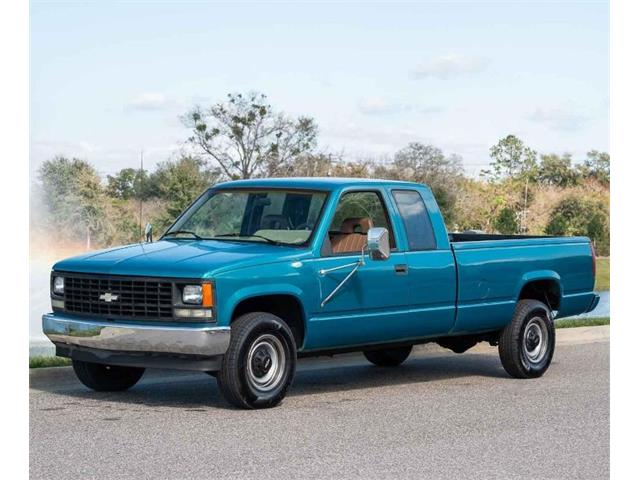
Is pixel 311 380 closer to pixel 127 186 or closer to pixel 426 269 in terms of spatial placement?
pixel 426 269

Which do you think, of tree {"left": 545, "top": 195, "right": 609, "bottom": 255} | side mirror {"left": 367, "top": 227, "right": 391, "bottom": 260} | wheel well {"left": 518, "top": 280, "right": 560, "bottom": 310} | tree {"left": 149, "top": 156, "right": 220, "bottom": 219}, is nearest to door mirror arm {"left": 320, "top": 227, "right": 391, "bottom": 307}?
side mirror {"left": 367, "top": 227, "right": 391, "bottom": 260}

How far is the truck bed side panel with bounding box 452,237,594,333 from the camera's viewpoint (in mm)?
13086

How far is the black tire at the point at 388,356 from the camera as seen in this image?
48.2ft

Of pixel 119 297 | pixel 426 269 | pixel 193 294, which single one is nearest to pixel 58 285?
pixel 119 297

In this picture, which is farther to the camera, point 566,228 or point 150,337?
point 566,228

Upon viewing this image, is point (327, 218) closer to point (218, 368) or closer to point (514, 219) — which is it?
point (218, 368)

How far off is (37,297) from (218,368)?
21.4 metres

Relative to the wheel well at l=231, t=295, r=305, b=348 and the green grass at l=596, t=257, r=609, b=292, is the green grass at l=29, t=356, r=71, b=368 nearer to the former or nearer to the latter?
the wheel well at l=231, t=295, r=305, b=348

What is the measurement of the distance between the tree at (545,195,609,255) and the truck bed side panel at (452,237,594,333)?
2584 cm

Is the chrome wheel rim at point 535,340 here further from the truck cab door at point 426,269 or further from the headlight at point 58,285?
the headlight at point 58,285

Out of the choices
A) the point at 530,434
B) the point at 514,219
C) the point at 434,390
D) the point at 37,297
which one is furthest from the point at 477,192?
the point at 530,434

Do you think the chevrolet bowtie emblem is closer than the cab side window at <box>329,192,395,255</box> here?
Yes

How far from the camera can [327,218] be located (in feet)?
39.2

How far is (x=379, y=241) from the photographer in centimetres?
1153
